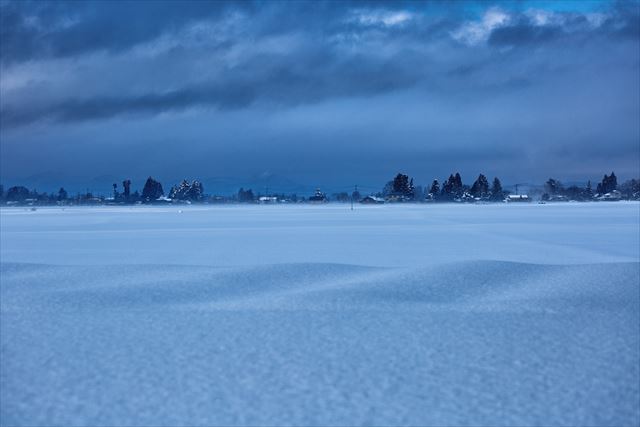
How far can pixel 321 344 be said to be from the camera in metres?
5.20

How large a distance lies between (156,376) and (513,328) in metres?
3.34

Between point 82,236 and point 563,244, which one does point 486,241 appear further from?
point 82,236

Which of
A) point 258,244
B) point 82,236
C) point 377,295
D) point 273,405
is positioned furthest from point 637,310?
point 82,236

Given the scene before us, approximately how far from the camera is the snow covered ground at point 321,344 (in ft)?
12.7

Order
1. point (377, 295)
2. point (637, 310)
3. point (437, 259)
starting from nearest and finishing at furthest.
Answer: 1. point (637, 310)
2. point (377, 295)
3. point (437, 259)

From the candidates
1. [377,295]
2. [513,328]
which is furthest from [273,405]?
[377,295]

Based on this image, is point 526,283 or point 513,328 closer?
point 513,328

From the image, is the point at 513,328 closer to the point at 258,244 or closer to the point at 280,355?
the point at 280,355

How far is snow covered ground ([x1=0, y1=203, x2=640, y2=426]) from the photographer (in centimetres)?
388

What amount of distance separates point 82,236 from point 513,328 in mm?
15669

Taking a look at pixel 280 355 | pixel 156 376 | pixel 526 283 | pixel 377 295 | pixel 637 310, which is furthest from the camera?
pixel 526 283

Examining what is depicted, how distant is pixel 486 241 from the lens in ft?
51.0

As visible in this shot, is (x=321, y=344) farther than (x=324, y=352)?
Yes

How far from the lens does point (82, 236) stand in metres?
18.3
